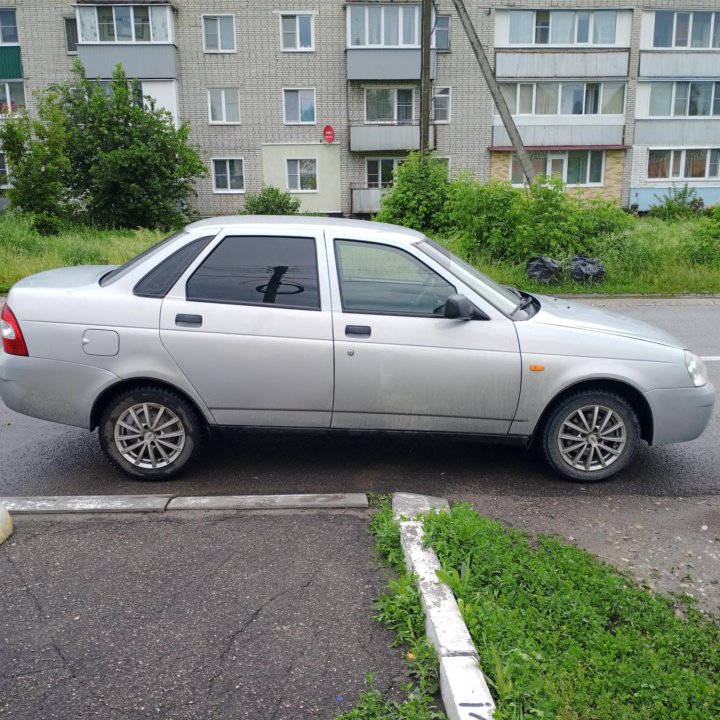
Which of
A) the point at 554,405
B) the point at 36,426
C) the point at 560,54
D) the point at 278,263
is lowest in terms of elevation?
the point at 36,426

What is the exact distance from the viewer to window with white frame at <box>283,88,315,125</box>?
36.3 metres

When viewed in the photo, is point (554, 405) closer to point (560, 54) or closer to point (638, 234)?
point (638, 234)

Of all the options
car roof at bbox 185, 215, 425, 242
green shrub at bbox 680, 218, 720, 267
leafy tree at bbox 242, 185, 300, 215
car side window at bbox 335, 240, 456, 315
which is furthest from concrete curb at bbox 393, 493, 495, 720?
leafy tree at bbox 242, 185, 300, 215

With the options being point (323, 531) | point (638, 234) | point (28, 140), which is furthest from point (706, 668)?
point (28, 140)

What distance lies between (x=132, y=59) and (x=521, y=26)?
18.2m

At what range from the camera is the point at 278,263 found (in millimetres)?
5109

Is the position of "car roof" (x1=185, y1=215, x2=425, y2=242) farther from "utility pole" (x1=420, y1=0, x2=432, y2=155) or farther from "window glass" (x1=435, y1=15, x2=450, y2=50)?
"window glass" (x1=435, y1=15, x2=450, y2=50)

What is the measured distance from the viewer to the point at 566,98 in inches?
1459

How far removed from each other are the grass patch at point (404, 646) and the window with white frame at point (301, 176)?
34430 mm

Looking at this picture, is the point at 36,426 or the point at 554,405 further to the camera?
the point at 36,426

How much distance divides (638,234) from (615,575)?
13799 mm

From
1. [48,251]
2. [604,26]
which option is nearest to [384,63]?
[604,26]

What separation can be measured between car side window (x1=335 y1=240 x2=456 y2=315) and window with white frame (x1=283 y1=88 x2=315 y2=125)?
33.2 meters

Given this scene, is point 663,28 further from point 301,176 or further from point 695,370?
point 695,370
